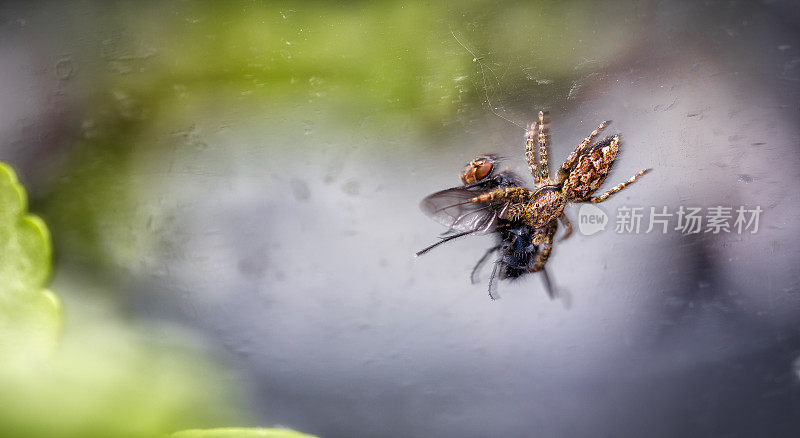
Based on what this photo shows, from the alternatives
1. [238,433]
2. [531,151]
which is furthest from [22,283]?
[531,151]

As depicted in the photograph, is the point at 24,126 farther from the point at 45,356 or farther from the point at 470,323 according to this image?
the point at 470,323

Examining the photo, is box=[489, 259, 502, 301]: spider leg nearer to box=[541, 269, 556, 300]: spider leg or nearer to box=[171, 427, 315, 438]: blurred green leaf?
box=[541, 269, 556, 300]: spider leg

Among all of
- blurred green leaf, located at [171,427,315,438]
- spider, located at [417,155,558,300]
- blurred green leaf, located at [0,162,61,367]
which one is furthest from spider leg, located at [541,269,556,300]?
blurred green leaf, located at [0,162,61,367]

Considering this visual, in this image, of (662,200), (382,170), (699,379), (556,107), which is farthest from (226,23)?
(699,379)

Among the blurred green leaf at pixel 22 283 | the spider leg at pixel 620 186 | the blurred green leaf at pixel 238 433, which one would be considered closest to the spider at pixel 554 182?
the spider leg at pixel 620 186

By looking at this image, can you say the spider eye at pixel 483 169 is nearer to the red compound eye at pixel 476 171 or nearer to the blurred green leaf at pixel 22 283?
the red compound eye at pixel 476 171

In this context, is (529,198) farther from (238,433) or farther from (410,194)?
(238,433)

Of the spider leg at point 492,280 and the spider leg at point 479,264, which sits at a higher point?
the spider leg at point 479,264
